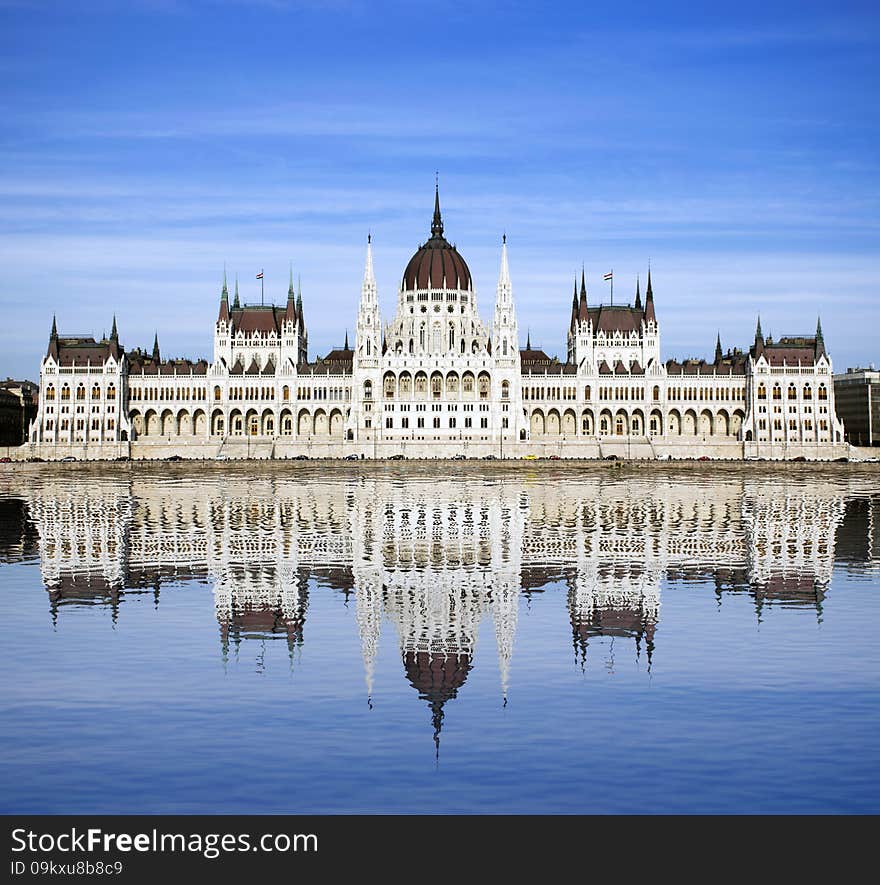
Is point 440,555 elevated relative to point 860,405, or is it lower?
lower

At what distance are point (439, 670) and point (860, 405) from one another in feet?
573

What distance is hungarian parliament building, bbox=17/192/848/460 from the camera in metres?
163

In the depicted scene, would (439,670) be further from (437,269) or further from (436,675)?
(437,269)

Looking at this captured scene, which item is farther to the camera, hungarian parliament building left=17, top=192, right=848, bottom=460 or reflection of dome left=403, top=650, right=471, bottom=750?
hungarian parliament building left=17, top=192, right=848, bottom=460

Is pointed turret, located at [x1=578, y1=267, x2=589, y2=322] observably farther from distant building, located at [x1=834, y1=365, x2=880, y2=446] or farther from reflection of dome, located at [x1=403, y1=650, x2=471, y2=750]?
reflection of dome, located at [x1=403, y1=650, x2=471, y2=750]

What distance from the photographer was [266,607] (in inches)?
1348

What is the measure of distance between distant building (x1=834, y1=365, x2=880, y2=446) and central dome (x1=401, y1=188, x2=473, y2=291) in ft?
194

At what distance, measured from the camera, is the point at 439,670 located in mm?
26453

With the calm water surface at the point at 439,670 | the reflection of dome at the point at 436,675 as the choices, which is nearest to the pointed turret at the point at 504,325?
the calm water surface at the point at 439,670

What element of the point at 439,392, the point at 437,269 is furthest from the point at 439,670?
the point at 437,269

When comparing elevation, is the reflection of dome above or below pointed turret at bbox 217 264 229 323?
below

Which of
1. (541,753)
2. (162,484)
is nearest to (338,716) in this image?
(541,753)

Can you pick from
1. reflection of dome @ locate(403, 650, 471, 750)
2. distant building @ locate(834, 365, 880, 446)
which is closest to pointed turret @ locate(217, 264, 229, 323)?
distant building @ locate(834, 365, 880, 446)

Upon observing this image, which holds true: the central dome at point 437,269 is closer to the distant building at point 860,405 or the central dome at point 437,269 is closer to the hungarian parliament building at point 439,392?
the hungarian parliament building at point 439,392
